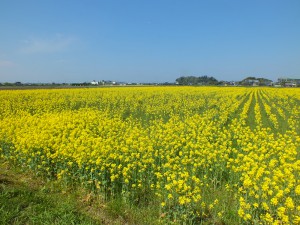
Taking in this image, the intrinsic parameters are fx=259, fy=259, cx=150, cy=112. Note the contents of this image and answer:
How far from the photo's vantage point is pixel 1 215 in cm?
521

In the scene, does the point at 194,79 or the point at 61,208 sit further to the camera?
the point at 194,79

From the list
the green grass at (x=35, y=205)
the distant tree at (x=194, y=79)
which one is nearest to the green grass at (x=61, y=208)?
the green grass at (x=35, y=205)

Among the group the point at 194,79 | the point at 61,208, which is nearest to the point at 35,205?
the point at 61,208

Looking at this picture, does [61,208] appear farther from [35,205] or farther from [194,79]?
[194,79]

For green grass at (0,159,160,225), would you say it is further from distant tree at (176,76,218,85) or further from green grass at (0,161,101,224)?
distant tree at (176,76,218,85)

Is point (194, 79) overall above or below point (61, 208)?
above

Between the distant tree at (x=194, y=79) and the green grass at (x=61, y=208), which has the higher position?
the distant tree at (x=194, y=79)

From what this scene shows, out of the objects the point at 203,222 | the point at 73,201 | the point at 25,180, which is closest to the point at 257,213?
the point at 203,222

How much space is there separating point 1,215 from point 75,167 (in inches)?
105

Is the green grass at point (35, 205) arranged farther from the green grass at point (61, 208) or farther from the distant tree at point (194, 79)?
the distant tree at point (194, 79)

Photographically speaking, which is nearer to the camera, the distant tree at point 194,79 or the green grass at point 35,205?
the green grass at point 35,205

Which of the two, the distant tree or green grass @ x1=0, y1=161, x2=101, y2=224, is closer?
green grass @ x1=0, y1=161, x2=101, y2=224

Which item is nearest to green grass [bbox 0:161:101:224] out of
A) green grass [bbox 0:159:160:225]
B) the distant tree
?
green grass [bbox 0:159:160:225]

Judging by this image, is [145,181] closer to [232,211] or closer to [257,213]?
[232,211]
